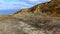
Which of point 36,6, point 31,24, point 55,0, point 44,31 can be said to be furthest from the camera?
point 36,6

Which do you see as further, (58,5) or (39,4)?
(39,4)

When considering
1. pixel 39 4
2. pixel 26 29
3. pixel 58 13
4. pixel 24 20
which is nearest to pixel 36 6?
pixel 39 4

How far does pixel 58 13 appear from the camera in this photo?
1566cm

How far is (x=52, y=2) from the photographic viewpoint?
1692 centimetres

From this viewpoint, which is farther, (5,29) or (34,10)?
(34,10)

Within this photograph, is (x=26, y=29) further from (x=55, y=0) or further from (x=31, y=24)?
(x=55, y=0)

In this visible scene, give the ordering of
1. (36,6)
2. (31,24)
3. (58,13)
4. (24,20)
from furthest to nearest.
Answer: (36,6)
(58,13)
(24,20)
(31,24)

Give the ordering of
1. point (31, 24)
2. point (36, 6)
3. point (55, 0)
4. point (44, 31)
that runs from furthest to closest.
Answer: point (36, 6) → point (55, 0) → point (31, 24) → point (44, 31)

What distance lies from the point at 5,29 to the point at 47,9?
8.81 m

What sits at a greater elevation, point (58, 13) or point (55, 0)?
point (55, 0)

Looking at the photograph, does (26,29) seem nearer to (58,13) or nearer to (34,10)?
(58,13)

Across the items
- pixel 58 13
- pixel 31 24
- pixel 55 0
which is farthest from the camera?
pixel 55 0

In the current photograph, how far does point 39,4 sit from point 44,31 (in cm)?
1053

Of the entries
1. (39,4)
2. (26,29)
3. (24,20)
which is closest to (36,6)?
(39,4)
